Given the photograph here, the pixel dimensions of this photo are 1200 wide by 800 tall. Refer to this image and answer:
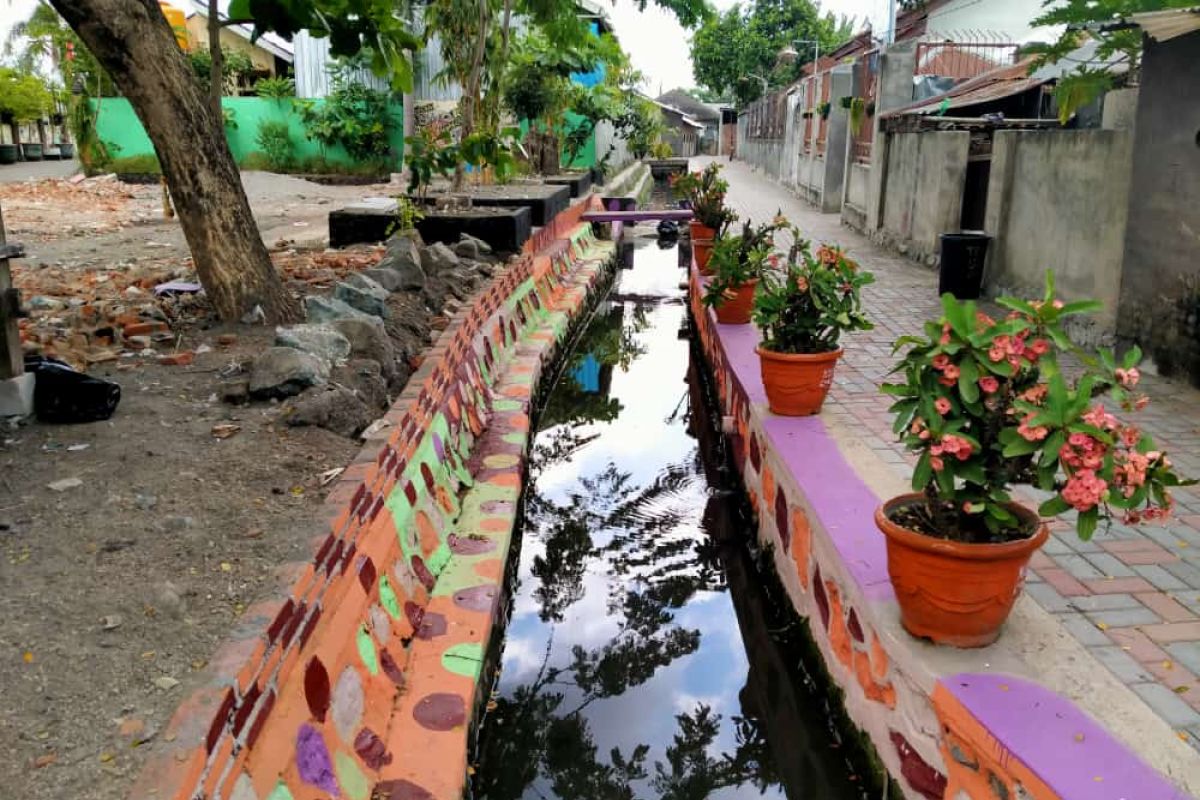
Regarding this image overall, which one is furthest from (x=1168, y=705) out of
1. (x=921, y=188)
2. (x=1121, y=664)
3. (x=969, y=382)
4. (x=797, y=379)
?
(x=921, y=188)

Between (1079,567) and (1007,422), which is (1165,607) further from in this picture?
(1007,422)

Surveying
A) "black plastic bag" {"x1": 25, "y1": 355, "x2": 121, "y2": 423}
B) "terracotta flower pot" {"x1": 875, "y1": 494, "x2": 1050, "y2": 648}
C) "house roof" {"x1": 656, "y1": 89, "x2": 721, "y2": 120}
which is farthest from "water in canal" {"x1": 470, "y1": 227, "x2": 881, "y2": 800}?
"house roof" {"x1": 656, "y1": 89, "x2": 721, "y2": 120}

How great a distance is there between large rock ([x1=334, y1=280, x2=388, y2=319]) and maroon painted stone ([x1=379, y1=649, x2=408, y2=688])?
288 centimetres

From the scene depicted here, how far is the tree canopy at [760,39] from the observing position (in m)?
46.2

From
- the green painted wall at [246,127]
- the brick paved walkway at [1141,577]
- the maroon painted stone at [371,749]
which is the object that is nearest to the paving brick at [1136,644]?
the brick paved walkway at [1141,577]

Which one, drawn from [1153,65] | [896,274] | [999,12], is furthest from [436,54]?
[1153,65]

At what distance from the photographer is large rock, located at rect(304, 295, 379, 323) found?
5590 mm

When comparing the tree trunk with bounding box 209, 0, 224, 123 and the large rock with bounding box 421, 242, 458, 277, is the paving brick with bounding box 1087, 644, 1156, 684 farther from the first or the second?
the large rock with bounding box 421, 242, 458, 277

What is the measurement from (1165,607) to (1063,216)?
4.95 m

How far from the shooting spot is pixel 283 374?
14.8 ft

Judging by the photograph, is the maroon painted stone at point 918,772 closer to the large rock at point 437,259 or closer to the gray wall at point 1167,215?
the gray wall at point 1167,215

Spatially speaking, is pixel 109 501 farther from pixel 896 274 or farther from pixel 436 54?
pixel 436 54

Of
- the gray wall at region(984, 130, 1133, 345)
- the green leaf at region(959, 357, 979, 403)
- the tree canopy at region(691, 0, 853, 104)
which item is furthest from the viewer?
the tree canopy at region(691, 0, 853, 104)

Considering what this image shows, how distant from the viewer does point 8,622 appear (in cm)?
263
